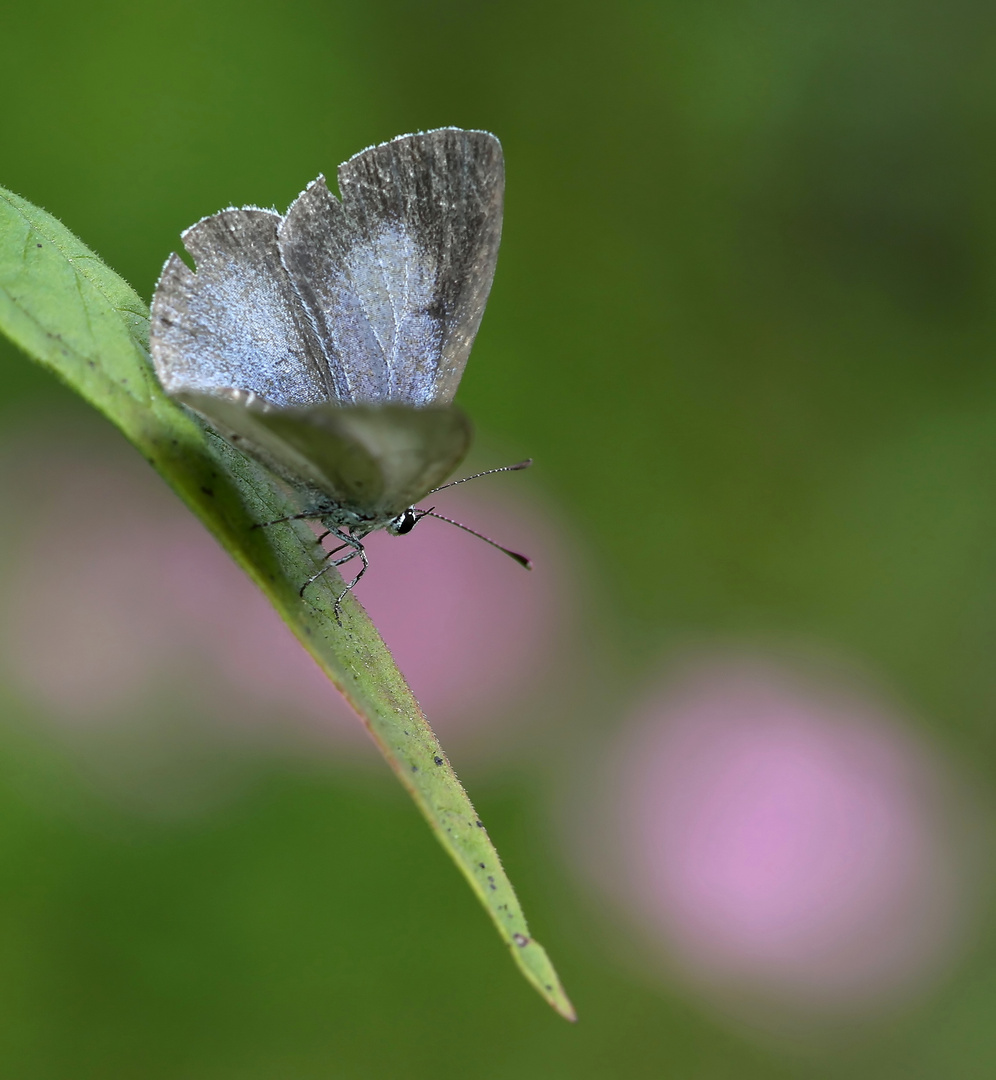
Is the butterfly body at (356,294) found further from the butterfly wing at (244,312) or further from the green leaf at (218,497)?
the green leaf at (218,497)

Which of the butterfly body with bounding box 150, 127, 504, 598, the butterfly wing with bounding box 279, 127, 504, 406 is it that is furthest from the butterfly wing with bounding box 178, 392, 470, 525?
the butterfly wing with bounding box 279, 127, 504, 406

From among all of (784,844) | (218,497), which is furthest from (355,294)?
(784,844)

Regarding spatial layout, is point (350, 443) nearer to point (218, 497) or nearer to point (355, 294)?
point (218, 497)

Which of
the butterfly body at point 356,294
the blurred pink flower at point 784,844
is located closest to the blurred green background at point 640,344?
the blurred pink flower at point 784,844

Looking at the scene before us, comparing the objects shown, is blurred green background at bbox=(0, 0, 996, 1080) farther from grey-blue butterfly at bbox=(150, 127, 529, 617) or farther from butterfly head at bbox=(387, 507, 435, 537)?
grey-blue butterfly at bbox=(150, 127, 529, 617)

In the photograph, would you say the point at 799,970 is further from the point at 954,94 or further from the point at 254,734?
the point at 954,94

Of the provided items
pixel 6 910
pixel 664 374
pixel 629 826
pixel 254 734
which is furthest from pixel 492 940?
pixel 664 374

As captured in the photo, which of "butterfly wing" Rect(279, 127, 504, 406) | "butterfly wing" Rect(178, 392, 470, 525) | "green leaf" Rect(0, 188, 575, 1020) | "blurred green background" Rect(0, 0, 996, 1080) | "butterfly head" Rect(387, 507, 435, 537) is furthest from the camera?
"blurred green background" Rect(0, 0, 996, 1080)
